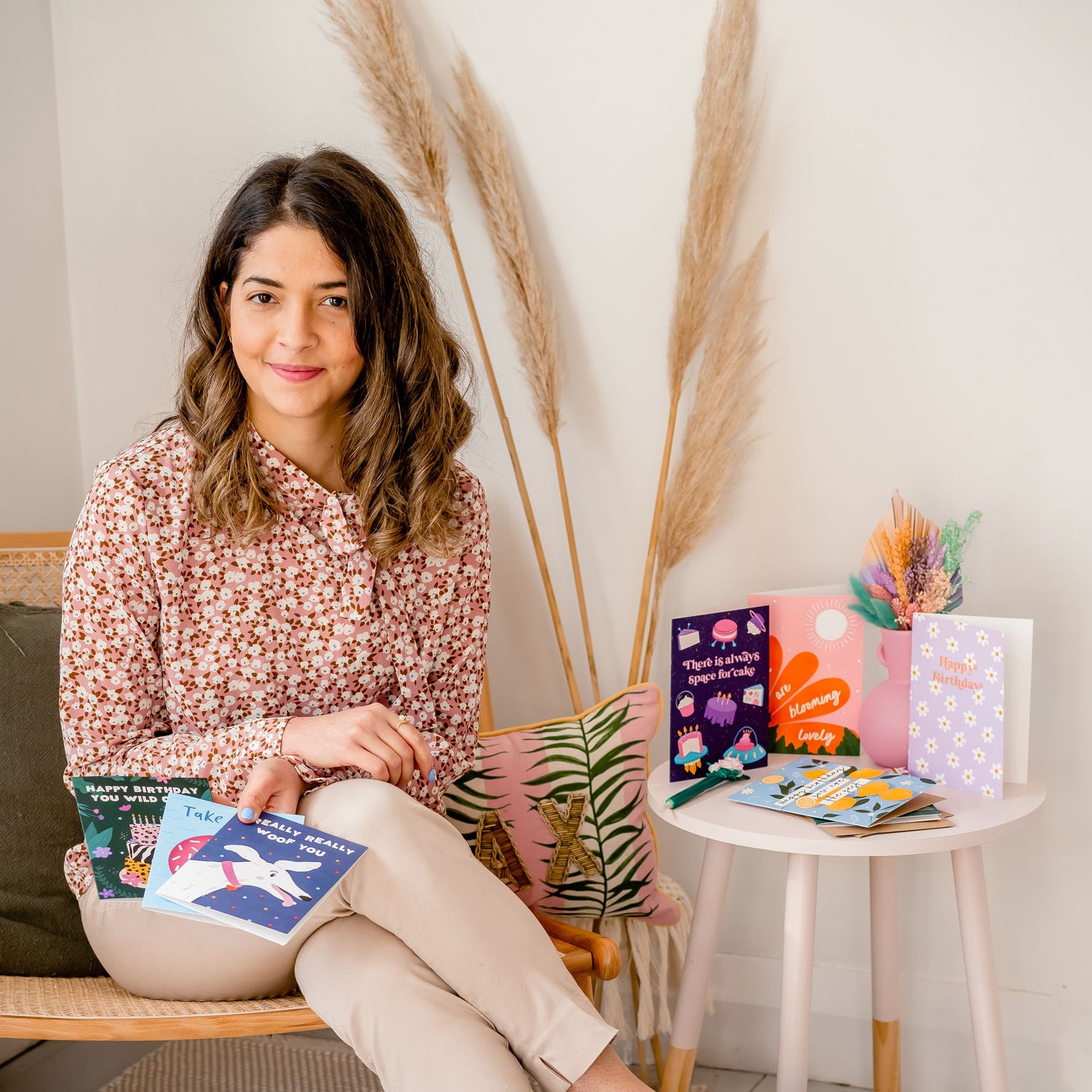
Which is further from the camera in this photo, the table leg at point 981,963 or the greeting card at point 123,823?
the table leg at point 981,963

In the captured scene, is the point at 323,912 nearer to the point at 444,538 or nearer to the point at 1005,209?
the point at 444,538

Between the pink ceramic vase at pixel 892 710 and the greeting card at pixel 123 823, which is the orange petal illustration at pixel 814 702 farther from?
the greeting card at pixel 123 823

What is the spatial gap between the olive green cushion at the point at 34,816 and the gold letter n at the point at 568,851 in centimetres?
60

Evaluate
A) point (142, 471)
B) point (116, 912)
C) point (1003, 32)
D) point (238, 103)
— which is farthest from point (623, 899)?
point (238, 103)

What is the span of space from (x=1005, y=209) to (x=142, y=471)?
1211 millimetres

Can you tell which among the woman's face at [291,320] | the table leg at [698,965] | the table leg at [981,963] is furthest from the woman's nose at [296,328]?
the table leg at [981,963]

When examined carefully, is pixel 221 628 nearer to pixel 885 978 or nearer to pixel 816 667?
pixel 816 667

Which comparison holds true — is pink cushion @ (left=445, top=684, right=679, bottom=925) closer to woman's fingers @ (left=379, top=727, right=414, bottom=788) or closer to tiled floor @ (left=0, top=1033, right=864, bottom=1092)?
woman's fingers @ (left=379, top=727, right=414, bottom=788)

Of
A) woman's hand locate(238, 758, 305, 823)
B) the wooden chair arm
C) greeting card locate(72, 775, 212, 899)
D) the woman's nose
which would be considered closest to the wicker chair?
→ the wooden chair arm

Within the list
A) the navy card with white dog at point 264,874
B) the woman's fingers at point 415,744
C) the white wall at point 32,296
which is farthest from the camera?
the white wall at point 32,296

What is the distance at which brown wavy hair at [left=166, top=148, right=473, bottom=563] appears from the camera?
1338 millimetres

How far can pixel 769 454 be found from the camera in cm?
173

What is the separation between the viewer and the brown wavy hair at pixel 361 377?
1.34 m

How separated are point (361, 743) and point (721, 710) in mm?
506
